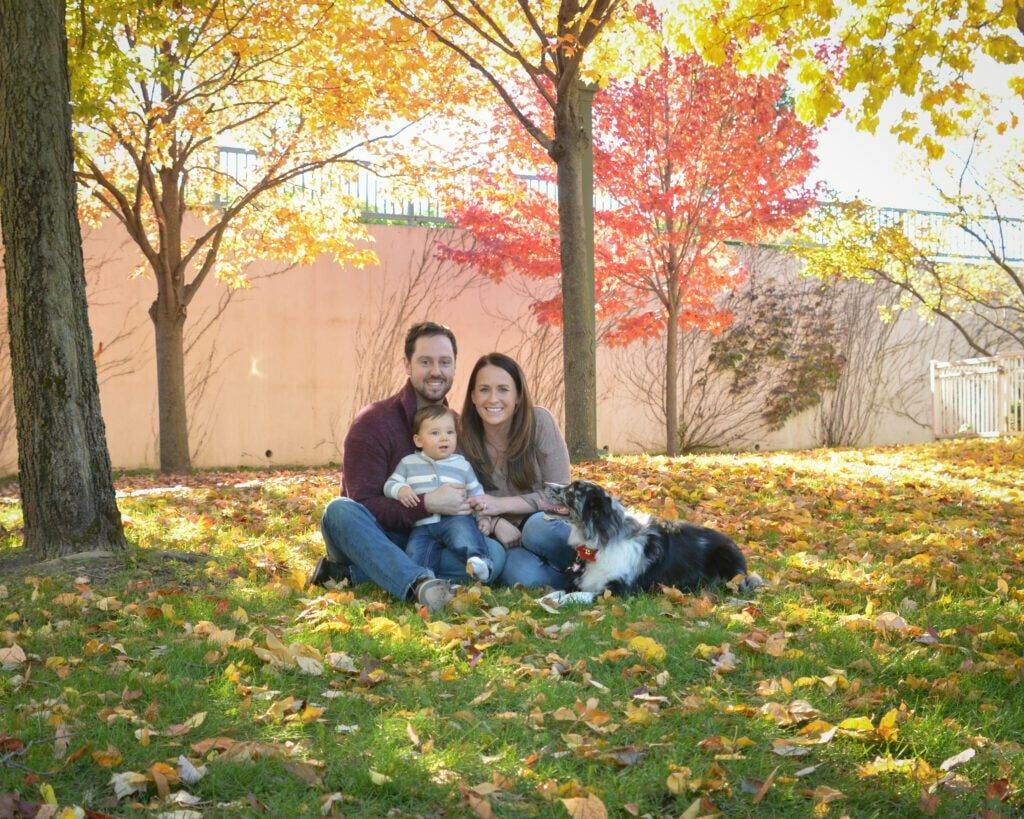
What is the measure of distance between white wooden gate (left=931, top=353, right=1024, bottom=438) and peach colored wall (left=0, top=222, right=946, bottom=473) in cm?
579

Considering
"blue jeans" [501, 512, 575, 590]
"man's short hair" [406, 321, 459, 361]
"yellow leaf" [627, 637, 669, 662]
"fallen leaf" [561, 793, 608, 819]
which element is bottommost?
"fallen leaf" [561, 793, 608, 819]

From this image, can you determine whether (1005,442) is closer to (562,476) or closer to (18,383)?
(562,476)

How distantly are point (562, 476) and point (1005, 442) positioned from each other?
356 inches

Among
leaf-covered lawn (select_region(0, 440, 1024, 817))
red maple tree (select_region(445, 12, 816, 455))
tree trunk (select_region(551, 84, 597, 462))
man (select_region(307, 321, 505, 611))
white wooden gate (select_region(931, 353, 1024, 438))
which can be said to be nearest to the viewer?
leaf-covered lawn (select_region(0, 440, 1024, 817))

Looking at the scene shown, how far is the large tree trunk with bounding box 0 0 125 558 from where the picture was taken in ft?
15.5

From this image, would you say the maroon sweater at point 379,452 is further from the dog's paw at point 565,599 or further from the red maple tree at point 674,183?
the red maple tree at point 674,183

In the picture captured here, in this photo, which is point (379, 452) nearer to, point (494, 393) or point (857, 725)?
point (494, 393)

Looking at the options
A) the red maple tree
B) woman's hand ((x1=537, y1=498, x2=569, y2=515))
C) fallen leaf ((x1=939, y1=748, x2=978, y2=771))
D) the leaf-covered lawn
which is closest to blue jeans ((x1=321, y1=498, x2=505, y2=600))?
the leaf-covered lawn

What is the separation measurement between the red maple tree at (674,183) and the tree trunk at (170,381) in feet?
12.2

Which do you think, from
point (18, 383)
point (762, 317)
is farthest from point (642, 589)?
point (762, 317)

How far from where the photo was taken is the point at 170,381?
11031 mm

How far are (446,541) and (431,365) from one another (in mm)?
808

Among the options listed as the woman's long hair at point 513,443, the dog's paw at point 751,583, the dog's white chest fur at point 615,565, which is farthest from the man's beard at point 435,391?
the dog's paw at point 751,583

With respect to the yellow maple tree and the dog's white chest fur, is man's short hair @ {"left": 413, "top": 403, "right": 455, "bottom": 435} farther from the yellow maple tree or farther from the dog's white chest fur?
the yellow maple tree
